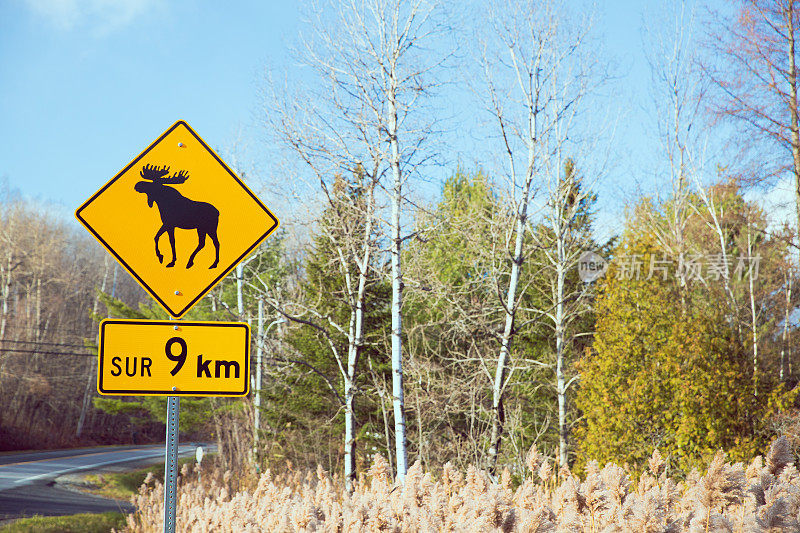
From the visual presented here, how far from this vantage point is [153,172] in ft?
11.9

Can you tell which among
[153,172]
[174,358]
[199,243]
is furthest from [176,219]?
[174,358]

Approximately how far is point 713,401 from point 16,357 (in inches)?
1366

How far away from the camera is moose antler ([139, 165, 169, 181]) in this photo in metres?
3.62

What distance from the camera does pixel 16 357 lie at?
34.9 metres

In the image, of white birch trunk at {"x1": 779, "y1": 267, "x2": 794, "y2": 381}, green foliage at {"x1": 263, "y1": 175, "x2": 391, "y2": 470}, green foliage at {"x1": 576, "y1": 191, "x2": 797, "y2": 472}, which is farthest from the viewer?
white birch trunk at {"x1": 779, "y1": 267, "x2": 794, "y2": 381}

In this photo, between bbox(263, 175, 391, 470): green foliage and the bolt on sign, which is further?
bbox(263, 175, 391, 470): green foliage

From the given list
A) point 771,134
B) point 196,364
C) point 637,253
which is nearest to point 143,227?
point 196,364

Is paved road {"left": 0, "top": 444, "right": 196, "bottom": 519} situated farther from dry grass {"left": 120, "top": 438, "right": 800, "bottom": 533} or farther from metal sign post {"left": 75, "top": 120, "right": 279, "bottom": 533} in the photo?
metal sign post {"left": 75, "top": 120, "right": 279, "bottom": 533}

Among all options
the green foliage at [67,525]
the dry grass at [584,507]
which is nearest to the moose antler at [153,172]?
the dry grass at [584,507]

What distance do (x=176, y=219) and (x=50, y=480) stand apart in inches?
842

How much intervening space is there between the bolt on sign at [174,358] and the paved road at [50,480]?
11762 mm

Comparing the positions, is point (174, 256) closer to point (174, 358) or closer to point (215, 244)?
point (215, 244)

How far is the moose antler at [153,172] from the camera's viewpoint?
362 centimetres

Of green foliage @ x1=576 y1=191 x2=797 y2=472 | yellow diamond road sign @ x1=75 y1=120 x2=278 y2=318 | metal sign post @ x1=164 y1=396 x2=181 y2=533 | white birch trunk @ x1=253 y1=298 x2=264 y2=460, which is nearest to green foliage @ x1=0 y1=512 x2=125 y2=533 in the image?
white birch trunk @ x1=253 y1=298 x2=264 y2=460
